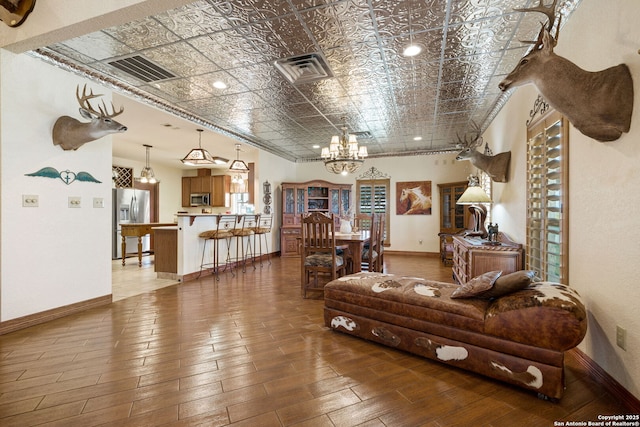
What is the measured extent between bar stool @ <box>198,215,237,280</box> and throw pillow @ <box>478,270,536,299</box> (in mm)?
4149

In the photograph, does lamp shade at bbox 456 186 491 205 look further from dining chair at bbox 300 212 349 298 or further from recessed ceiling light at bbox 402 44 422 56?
recessed ceiling light at bbox 402 44 422 56

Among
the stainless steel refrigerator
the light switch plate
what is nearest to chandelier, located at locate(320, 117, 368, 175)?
the light switch plate

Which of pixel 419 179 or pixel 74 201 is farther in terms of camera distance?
pixel 419 179

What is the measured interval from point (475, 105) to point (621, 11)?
2919 millimetres

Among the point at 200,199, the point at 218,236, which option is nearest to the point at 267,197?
the point at 218,236

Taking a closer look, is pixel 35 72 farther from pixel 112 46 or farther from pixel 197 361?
pixel 197 361

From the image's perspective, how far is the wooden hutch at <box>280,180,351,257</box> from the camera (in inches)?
300

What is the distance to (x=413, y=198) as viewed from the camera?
7738mm

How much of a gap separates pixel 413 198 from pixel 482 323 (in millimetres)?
6206

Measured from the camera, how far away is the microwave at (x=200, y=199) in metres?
9.23

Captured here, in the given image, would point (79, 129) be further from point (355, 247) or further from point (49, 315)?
point (355, 247)

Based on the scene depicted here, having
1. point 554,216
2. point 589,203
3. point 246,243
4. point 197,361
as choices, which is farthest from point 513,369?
point 246,243

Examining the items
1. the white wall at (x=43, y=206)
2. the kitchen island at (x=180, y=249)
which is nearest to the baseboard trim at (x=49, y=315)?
the white wall at (x=43, y=206)

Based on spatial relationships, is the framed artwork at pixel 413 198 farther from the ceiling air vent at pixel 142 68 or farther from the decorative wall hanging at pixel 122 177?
the decorative wall hanging at pixel 122 177
